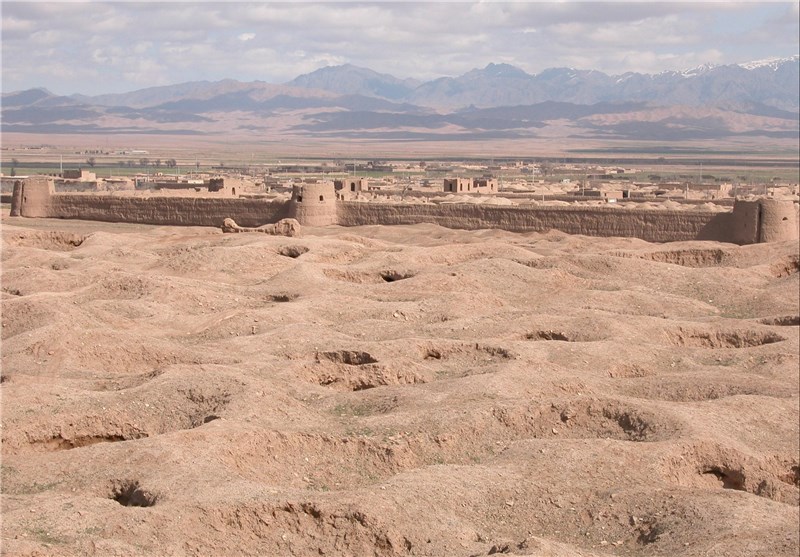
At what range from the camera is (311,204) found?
3362 centimetres

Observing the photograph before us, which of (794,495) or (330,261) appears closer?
(794,495)

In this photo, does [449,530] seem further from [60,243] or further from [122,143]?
[122,143]

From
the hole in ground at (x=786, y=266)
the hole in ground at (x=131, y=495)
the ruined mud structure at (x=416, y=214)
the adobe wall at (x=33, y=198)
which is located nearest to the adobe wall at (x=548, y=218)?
the ruined mud structure at (x=416, y=214)

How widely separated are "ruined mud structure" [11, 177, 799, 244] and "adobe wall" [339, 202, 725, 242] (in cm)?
3

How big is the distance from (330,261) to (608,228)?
27.4ft

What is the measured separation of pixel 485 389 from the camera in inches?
586

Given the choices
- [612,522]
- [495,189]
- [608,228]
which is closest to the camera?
[612,522]

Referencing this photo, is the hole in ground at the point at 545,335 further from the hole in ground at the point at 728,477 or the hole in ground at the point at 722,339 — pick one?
the hole in ground at the point at 728,477

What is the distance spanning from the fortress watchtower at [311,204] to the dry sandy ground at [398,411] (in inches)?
334

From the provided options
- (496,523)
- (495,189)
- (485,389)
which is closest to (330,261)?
(485,389)

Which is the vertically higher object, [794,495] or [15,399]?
[15,399]

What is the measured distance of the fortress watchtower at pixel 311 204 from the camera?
33469 millimetres

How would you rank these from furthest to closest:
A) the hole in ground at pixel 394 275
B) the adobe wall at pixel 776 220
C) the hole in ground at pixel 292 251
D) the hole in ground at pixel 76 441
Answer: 1. the adobe wall at pixel 776 220
2. the hole in ground at pixel 292 251
3. the hole in ground at pixel 394 275
4. the hole in ground at pixel 76 441

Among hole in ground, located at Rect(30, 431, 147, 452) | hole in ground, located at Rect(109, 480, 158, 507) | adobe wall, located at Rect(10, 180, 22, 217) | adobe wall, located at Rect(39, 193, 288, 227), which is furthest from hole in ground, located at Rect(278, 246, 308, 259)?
hole in ground, located at Rect(109, 480, 158, 507)
